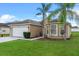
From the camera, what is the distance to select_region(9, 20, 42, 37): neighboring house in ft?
32.9

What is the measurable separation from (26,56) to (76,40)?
1.88 metres

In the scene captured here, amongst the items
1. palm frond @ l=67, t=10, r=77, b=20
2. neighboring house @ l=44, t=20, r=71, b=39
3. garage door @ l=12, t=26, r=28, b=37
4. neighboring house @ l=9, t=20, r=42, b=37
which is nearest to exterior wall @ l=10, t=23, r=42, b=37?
neighboring house @ l=9, t=20, r=42, b=37

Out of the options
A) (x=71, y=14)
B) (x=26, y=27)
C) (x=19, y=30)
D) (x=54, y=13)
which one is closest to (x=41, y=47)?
(x=26, y=27)

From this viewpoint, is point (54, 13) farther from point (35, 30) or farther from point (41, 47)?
point (41, 47)

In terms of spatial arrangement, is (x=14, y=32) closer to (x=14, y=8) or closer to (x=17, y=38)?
(x=17, y=38)

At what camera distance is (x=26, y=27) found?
33.5 feet

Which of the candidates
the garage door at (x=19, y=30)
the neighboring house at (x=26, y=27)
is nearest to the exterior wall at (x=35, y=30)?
the neighboring house at (x=26, y=27)

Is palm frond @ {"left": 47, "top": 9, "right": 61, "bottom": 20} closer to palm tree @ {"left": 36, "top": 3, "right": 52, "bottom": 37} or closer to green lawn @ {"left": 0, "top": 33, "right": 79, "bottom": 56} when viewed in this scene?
palm tree @ {"left": 36, "top": 3, "right": 52, "bottom": 37}

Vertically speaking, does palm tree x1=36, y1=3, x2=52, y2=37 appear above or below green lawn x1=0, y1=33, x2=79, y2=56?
above

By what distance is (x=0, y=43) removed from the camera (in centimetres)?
1008

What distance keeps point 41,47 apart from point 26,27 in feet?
3.17

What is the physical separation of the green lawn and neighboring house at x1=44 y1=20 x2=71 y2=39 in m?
0.26

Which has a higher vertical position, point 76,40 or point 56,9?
point 56,9

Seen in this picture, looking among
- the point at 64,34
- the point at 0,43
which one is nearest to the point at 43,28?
the point at 64,34
